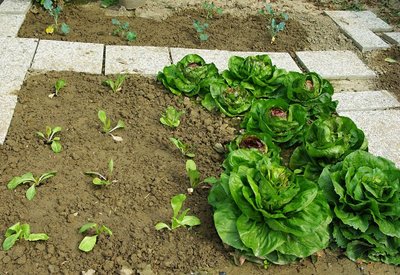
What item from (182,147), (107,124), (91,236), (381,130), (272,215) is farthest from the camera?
(381,130)

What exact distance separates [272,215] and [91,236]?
1.00 m

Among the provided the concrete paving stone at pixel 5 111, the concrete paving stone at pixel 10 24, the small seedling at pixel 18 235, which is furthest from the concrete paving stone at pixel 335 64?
the small seedling at pixel 18 235

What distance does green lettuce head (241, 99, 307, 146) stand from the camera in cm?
327

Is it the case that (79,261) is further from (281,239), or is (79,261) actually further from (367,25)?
(367,25)

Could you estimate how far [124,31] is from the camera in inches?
179

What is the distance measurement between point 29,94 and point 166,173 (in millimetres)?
1311

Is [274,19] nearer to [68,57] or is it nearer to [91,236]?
[68,57]

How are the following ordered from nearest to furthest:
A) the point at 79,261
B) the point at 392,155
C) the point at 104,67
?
the point at 79,261, the point at 392,155, the point at 104,67

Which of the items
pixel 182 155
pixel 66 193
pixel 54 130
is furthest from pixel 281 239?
pixel 54 130

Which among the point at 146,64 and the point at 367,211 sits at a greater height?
the point at 367,211

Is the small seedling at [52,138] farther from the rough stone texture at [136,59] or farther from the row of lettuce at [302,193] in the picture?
the row of lettuce at [302,193]

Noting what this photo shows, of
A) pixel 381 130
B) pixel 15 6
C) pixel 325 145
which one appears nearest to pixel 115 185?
pixel 325 145

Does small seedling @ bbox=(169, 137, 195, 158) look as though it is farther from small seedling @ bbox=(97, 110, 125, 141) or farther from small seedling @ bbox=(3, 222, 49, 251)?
small seedling @ bbox=(3, 222, 49, 251)

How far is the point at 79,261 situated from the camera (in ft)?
8.21
